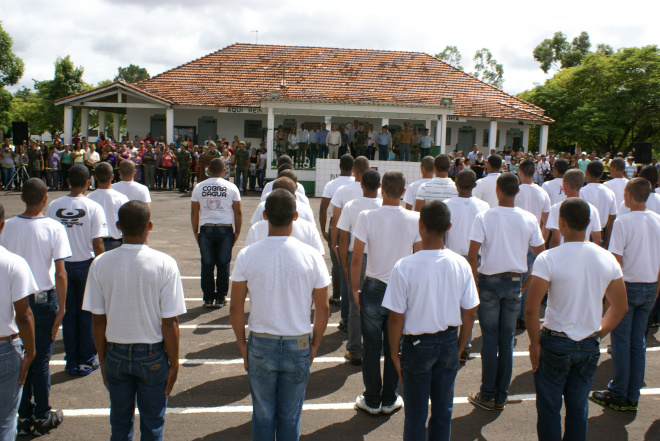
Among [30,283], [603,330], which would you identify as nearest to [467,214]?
[603,330]

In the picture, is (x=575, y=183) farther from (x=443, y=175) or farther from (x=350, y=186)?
(x=350, y=186)

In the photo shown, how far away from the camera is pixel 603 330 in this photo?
3986 millimetres

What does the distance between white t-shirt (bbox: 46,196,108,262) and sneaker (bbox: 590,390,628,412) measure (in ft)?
16.6

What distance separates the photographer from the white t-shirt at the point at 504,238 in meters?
5.10

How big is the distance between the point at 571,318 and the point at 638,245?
71.5 inches

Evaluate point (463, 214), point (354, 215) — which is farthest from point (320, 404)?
point (463, 214)

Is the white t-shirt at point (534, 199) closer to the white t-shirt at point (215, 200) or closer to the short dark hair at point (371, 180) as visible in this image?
the short dark hair at point (371, 180)

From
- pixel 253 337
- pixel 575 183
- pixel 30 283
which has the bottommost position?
pixel 253 337

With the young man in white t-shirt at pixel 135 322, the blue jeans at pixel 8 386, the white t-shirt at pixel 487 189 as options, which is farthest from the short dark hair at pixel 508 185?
the blue jeans at pixel 8 386

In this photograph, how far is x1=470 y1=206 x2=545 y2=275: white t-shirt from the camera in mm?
5098

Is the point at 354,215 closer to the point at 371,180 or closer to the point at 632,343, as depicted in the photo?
the point at 371,180

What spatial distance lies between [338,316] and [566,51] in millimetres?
81792

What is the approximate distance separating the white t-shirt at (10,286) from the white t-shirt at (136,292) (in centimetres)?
44

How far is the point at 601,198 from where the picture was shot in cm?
784
